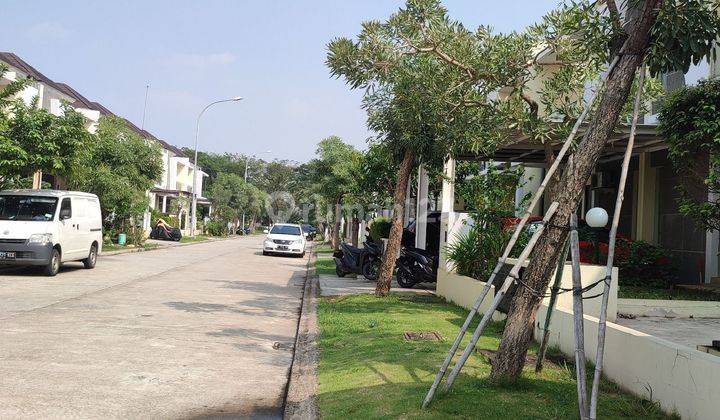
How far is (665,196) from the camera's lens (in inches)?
647

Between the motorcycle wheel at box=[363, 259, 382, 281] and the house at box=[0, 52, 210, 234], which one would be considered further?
the house at box=[0, 52, 210, 234]

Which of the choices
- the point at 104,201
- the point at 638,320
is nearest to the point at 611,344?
the point at 638,320

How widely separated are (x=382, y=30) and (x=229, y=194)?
5590 centimetres

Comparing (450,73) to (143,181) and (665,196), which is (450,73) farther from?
(143,181)

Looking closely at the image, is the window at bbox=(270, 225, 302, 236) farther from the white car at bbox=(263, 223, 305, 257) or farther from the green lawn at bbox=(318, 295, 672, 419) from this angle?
the green lawn at bbox=(318, 295, 672, 419)

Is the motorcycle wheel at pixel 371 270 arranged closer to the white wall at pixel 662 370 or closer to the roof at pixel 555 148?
the roof at pixel 555 148

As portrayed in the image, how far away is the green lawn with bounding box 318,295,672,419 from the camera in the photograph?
16.2ft

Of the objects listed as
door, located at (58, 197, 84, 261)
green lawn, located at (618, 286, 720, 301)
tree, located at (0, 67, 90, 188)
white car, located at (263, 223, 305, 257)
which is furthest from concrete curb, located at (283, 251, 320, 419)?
white car, located at (263, 223, 305, 257)

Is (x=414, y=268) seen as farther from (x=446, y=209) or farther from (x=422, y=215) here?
(x=446, y=209)

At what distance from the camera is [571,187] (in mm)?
5281

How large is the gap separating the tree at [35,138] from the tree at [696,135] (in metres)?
14.7

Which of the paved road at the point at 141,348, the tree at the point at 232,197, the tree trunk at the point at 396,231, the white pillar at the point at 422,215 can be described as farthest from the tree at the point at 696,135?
the tree at the point at 232,197

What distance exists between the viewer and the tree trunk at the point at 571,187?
5.28 metres

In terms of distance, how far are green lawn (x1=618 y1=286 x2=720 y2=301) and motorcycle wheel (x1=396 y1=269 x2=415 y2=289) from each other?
4799mm
